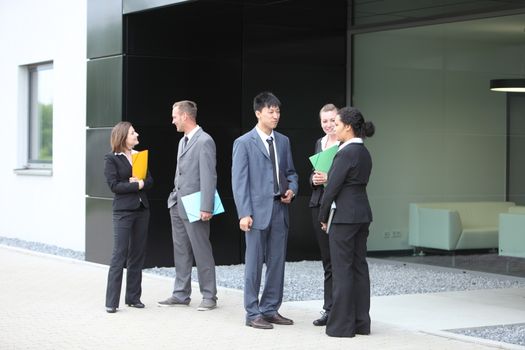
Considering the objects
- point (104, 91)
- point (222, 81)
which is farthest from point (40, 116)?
point (222, 81)

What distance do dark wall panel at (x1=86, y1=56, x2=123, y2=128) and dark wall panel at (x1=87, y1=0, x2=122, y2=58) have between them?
13 cm

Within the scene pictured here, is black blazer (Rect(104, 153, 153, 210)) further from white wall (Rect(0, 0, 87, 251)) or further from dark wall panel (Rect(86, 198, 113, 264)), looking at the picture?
white wall (Rect(0, 0, 87, 251))

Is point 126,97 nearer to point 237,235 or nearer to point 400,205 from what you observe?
point 237,235

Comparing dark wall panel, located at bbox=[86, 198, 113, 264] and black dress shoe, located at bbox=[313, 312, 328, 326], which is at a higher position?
dark wall panel, located at bbox=[86, 198, 113, 264]

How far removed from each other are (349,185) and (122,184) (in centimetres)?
242

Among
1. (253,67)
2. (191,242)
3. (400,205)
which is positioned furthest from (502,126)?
(191,242)

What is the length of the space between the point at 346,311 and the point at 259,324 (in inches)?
32.6

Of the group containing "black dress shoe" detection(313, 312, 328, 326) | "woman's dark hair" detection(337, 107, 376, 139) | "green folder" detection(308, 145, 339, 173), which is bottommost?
"black dress shoe" detection(313, 312, 328, 326)

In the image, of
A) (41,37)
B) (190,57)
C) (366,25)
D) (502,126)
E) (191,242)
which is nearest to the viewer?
(191,242)

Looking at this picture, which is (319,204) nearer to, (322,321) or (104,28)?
(322,321)

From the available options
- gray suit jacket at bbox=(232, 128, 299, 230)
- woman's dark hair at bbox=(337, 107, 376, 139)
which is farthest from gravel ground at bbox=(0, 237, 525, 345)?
woman's dark hair at bbox=(337, 107, 376, 139)

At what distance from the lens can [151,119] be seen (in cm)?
1325

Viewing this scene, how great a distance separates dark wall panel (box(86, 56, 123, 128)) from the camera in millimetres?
13312

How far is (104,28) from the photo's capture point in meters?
13.7
